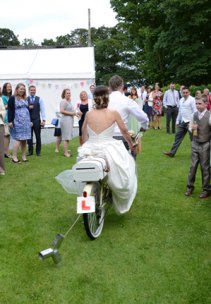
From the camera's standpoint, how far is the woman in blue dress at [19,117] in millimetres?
10133

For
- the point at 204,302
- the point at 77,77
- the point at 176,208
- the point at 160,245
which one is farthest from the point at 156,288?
the point at 77,77

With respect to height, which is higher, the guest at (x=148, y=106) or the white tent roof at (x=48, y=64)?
the white tent roof at (x=48, y=64)

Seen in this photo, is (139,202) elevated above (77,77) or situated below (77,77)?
below

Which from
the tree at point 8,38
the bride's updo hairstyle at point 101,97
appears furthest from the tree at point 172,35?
the tree at point 8,38

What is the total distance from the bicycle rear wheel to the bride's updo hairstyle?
3.29 feet

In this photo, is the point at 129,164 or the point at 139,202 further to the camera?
the point at 139,202

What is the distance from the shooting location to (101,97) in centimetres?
542

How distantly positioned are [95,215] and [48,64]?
1479cm

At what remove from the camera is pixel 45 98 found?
18953 millimetres

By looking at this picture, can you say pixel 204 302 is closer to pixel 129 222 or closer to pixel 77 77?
pixel 129 222

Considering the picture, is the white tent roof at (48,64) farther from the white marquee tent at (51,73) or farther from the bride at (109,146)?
the bride at (109,146)

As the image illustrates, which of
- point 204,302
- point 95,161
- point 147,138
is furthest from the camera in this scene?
point 147,138

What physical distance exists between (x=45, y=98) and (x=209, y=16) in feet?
55.4

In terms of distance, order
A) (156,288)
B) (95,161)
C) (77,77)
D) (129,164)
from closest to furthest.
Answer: (156,288) → (95,161) → (129,164) → (77,77)
